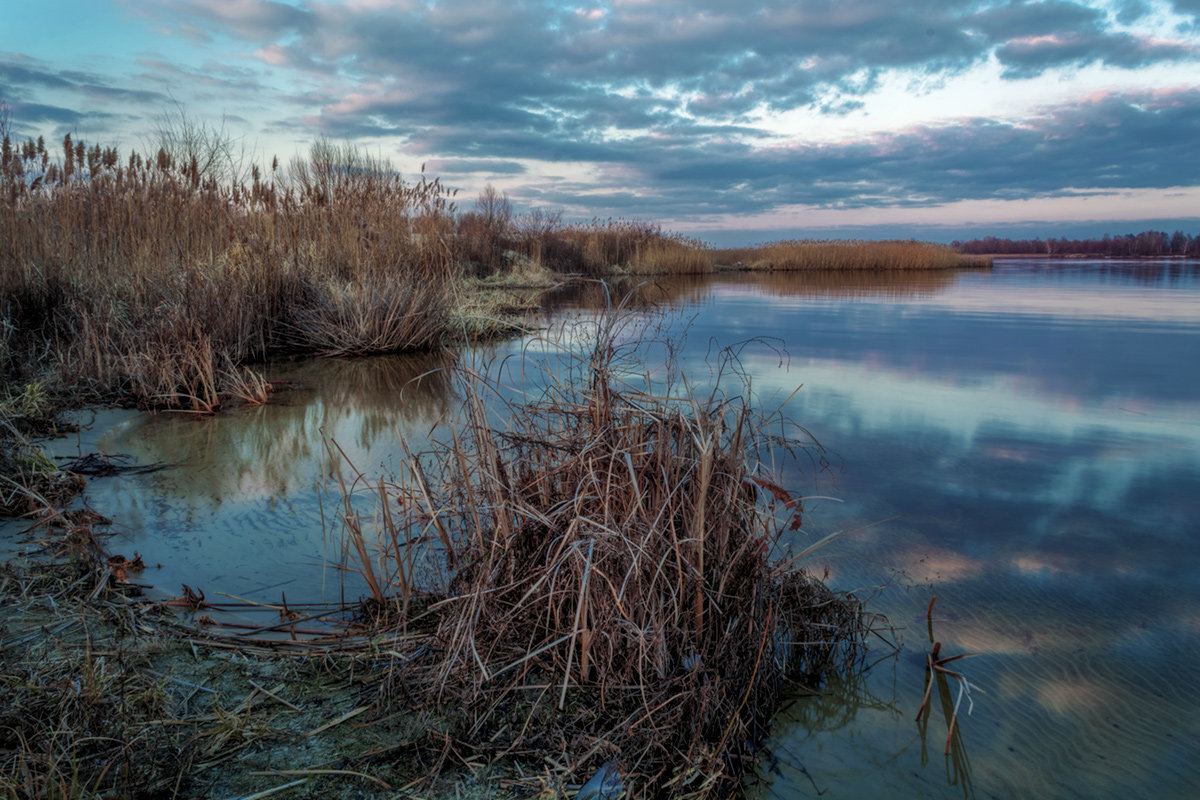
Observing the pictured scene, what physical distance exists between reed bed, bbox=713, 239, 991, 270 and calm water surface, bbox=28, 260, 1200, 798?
25.0 m

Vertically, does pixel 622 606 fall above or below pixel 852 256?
below

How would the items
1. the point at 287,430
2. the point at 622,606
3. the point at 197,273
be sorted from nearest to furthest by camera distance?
1. the point at 622,606
2. the point at 287,430
3. the point at 197,273

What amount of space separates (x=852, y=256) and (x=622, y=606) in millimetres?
32972

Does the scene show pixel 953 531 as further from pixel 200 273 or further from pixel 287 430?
pixel 200 273

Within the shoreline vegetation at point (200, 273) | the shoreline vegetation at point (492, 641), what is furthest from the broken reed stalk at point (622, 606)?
the shoreline vegetation at point (200, 273)

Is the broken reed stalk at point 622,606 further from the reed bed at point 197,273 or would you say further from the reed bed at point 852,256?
the reed bed at point 852,256

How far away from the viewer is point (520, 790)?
5.39 ft

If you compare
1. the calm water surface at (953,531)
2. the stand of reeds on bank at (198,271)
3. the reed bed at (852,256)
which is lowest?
the calm water surface at (953,531)

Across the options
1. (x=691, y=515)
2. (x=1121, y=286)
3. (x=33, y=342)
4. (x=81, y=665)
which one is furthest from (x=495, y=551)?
(x=1121, y=286)

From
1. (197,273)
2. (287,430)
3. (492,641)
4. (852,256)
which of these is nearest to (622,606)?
(492,641)

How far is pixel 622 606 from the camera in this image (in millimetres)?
1929

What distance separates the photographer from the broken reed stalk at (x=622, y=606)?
70.4 inches

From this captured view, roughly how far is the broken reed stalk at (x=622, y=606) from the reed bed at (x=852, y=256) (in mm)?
32344

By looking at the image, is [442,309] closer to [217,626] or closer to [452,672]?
[217,626]
